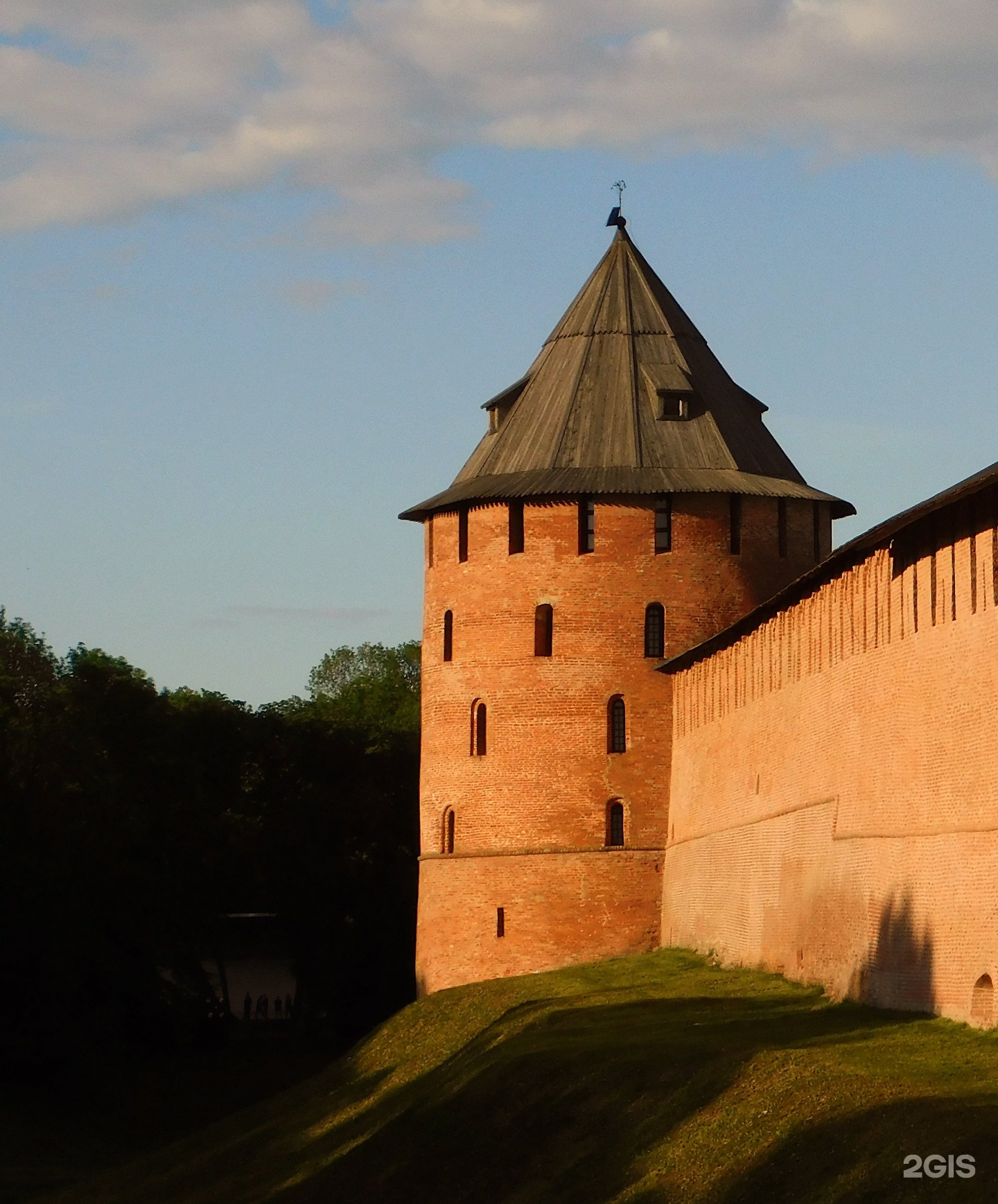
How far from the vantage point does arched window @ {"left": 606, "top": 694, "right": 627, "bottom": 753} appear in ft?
110

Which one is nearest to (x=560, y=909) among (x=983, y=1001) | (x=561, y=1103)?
(x=561, y=1103)

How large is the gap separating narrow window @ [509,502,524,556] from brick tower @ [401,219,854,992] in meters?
0.04

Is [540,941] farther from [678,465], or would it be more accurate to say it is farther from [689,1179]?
[689,1179]

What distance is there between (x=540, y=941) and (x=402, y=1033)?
2.63 meters

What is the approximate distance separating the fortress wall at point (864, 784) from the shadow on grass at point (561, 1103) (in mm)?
1047

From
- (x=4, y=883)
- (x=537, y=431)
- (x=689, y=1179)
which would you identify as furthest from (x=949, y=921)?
(x=4, y=883)

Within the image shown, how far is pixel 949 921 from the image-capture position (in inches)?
826

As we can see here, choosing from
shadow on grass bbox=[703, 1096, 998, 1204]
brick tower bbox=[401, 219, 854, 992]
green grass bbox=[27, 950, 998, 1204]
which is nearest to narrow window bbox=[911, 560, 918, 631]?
green grass bbox=[27, 950, 998, 1204]

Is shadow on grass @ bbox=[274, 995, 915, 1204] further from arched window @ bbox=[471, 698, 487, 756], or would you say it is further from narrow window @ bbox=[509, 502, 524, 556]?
narrow window @ bbox=[509, 502, 524, 556]

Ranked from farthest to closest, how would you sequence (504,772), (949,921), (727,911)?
(504,772)
(727,911)
(949,921)

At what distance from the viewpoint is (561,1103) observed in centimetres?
2120

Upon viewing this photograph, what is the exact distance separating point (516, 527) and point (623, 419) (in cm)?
243

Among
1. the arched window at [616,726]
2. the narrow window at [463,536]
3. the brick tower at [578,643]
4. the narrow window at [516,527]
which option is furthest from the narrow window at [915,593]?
the narrow window at [463,536]

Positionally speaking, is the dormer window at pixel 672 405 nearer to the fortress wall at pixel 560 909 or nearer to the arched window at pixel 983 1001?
the fortress wall at pixel 560 909
